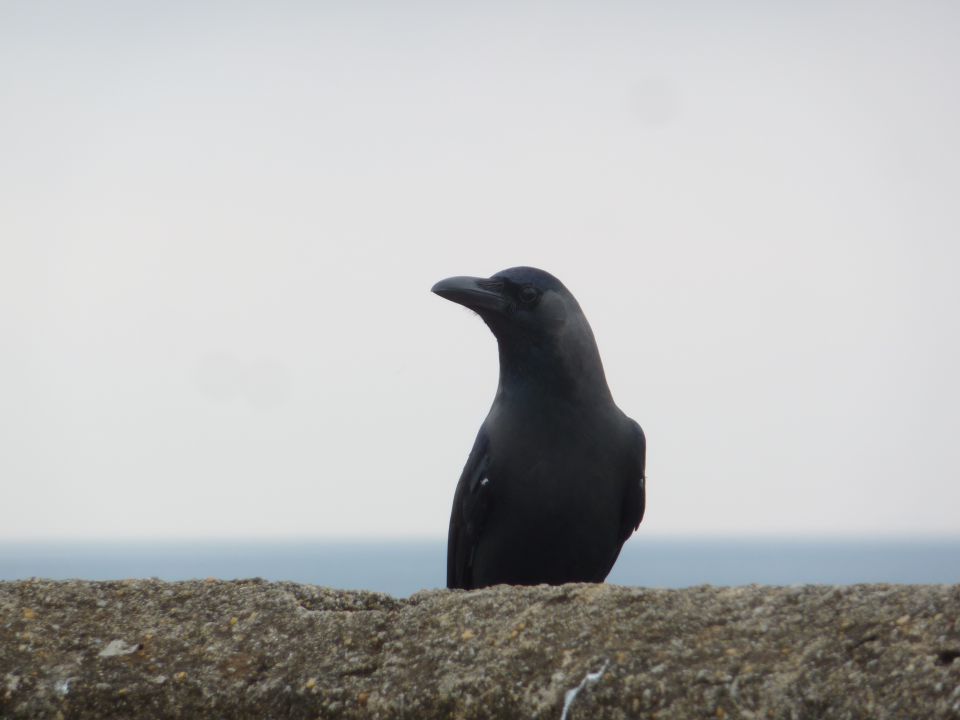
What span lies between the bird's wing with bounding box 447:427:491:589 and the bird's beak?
74 cm

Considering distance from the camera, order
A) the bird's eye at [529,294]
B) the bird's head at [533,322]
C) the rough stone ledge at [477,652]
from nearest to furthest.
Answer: the rough stone ledge at [477,652] < the bird's head at [533,322] < the bird's eye at [529,294]

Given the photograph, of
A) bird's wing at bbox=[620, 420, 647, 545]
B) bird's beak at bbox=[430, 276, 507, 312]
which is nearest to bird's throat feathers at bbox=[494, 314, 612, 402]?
bird's beak at bbox=[430, 276, 507, 312]

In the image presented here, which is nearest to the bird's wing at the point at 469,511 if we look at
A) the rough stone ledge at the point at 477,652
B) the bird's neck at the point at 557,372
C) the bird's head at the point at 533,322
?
the bird's neck at the point at 557,372

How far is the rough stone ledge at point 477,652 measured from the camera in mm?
3188

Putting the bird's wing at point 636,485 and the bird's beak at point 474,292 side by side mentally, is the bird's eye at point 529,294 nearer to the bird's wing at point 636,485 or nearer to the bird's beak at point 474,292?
the bird's beak at point 474,292

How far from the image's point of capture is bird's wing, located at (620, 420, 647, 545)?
6746 mm

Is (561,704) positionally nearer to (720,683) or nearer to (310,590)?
(720,683)

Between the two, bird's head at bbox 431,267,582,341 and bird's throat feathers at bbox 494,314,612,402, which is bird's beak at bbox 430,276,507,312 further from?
bird's throat feathers at bbox 494,314,612,402

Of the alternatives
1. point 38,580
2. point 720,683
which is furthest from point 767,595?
point 38,580

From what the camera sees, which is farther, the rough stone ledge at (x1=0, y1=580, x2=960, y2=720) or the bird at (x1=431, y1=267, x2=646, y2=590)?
the bird at (x1=431, y1=267, x2=646, y2=590)

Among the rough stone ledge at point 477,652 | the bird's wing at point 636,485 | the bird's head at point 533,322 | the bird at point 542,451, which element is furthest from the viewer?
the bird's wing at point 636,485

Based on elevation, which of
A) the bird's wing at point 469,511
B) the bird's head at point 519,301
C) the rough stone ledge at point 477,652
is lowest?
the rough stone ledge at point 477,652

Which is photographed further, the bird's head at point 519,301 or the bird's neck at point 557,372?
the bird's head at point 519,301

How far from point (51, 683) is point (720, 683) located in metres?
2.20
